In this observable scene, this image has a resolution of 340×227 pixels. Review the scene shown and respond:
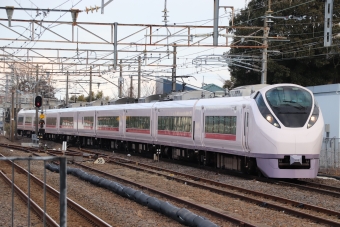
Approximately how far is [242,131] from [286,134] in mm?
1945

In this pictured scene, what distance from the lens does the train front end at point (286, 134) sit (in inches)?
673

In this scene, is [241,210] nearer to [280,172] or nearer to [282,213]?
[282,213]

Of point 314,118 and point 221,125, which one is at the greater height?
point 314,118

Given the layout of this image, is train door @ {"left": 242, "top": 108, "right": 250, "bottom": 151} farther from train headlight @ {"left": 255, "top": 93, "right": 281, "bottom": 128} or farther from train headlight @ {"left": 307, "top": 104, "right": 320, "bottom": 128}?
train headlight @ {"left": 307, "top": 104, "right": 320, "bottom": 128}

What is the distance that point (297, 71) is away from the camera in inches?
1537

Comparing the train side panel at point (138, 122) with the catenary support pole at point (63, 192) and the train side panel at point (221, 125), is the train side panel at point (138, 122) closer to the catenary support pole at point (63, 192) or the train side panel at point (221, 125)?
the train side panel at point (221, 125)

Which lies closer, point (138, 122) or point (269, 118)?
point (269, 118)

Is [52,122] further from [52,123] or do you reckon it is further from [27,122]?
[27,122]

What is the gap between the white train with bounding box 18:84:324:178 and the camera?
17.2 m

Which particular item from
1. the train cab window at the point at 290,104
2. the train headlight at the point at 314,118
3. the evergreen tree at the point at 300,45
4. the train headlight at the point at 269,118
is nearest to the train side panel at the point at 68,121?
the evergreen tree at the point at 300,45

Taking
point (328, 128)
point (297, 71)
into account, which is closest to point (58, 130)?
Answer: point (297, 71)

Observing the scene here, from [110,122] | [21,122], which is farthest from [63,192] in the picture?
[21,122]

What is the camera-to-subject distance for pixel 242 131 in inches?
739

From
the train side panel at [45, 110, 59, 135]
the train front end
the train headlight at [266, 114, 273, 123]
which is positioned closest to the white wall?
the train front end
